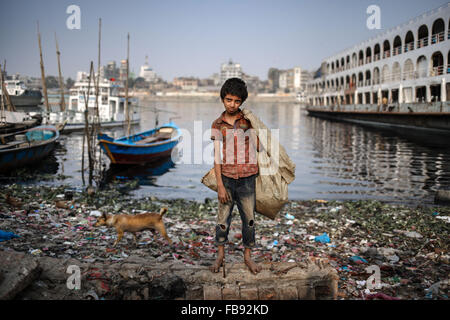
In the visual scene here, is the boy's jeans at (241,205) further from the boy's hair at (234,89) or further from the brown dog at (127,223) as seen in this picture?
the brown dog at (127,223)

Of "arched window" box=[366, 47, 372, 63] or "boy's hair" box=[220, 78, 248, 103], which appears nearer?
"boy's hair" box=[220, 78, 248, 103]

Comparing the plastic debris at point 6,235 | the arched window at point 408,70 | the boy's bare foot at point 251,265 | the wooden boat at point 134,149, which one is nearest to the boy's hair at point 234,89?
the boy's bare foot at point 251,265

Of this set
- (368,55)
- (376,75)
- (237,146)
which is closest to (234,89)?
(237,146)

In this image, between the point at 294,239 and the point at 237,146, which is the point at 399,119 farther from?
the point at 237,146

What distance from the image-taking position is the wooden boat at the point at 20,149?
12.0 meters

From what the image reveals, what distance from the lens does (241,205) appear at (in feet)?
11.7

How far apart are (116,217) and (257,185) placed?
248 cm

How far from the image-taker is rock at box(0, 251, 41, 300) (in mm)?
2891

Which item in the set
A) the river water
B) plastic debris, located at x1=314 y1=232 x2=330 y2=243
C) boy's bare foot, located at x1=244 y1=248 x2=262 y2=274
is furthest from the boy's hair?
the river water

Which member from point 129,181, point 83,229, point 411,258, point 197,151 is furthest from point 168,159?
point 411,258

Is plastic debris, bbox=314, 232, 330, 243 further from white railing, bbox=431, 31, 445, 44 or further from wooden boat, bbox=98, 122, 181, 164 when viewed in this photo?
white railing, bbox=431, 31, 445, 44

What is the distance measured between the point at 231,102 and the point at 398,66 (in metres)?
36.5

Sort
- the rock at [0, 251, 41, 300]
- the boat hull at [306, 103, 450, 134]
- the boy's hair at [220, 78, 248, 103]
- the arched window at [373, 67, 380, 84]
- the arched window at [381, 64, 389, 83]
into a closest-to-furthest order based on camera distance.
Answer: the rock at [0, 251, 41, 300] → the boy's hair at [220, 78, 248, 103] → the boat hull at [306, 103, 450, 134] → the arched window at [381, 64, 389, 83] → the arched window at [373, 67, 380, 84]
